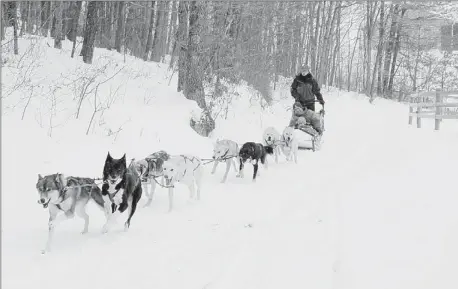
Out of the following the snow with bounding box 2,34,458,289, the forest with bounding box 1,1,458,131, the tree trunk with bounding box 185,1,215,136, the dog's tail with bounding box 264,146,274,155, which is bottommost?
the snow with bounding box 2,34,458,289

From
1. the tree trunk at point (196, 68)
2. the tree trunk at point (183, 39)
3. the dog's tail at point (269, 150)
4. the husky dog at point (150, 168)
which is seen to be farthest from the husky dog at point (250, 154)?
the tree trunk at point (183, 39)

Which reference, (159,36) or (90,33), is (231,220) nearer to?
(90,33)

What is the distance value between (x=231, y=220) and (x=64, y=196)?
6.66 ft

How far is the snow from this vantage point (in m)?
3.71

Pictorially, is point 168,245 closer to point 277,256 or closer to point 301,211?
point 277,256

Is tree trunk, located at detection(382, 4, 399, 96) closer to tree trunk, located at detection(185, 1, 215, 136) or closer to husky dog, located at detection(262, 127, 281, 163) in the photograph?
tree trunk, located at detection(185, 1, 215, 136)

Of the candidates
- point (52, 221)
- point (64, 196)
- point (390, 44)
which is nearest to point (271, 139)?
point (64, 196)

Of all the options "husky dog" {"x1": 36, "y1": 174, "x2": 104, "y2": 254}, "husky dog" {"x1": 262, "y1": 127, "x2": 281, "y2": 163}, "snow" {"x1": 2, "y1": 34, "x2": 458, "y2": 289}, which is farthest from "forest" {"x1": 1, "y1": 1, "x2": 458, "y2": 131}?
"husky dog" {"x1": 36, "y1": 174, "x2": 104, "y2": 254}

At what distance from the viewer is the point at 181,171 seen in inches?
240

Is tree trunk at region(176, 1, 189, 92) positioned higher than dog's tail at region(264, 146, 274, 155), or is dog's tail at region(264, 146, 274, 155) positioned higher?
tree trunk at region(176, 1, 189, 92)

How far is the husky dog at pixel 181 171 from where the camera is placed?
5836mm

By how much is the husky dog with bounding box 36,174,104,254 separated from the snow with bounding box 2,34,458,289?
0.94 ft

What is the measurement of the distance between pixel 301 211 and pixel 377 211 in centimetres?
94

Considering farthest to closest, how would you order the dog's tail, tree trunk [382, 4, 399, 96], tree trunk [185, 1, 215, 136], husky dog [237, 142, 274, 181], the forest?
tree trunk [382, 4, 399, 96]
the forest
tree trunk [185, 1, 215, 136]
the dog's tail
husky dog [237, 142, 274, 181]
